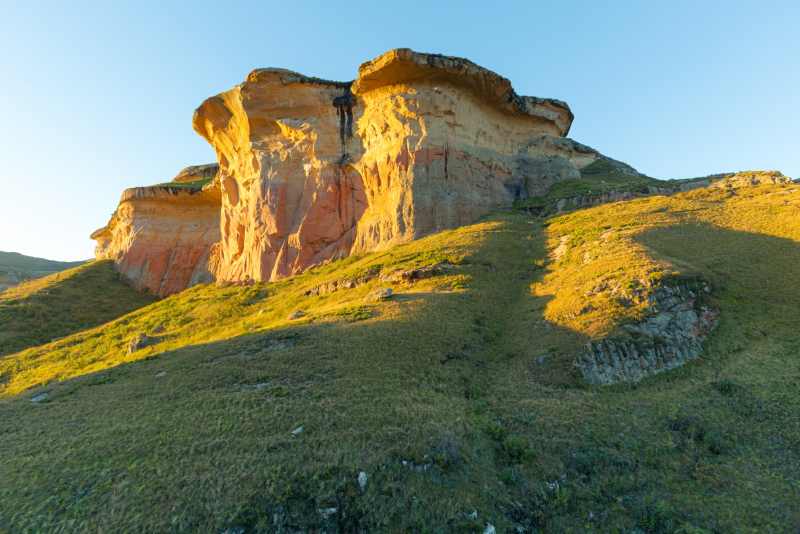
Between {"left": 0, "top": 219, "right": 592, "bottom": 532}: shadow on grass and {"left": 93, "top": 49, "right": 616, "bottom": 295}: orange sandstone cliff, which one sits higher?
{"left": 93, "top": 49, "right": 616, "bottom": 295}: orange sandstone cliff

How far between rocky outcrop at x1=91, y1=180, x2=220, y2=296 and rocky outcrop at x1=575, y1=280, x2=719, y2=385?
4824cm

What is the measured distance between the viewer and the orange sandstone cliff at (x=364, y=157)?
41.0m

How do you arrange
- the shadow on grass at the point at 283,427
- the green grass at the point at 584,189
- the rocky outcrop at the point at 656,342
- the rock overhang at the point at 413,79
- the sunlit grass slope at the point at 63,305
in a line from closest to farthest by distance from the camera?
the shadow on grass at the point at 283,427 < the rocky outcrop at the point at 656,342 < the sunlit grass slope at the point at 63,305 < the rock overhang at the point at 413,79 < the green grass at the point at 584,189

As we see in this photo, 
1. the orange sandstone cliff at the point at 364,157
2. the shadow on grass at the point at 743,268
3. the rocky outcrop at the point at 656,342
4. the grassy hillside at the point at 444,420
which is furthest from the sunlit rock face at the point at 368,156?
the rocky outcrop at the point at 656,342

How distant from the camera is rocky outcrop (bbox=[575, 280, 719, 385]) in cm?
1688

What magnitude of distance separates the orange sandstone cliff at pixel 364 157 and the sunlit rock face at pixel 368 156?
0.11m

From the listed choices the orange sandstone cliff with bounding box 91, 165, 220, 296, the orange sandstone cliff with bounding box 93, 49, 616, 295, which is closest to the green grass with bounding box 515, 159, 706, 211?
the orange sandstone cliff with bounding box 93, 49, 616, 295

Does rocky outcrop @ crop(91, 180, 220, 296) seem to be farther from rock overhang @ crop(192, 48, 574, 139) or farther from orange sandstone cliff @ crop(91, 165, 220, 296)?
rock overhang @ crop(192, 48, 574, 139)

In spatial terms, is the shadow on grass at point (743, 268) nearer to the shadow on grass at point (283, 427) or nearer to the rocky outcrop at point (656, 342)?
the rocky outcrop at point (656, 342)

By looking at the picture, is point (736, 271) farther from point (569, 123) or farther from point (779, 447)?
point (569, 123)

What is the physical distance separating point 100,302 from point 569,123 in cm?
6016

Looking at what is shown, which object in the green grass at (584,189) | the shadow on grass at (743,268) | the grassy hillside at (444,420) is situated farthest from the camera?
the green grass at (584,189)

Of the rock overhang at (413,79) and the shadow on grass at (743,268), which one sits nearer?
the shadow on grass at (743,268)

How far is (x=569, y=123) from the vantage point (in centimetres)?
5859
